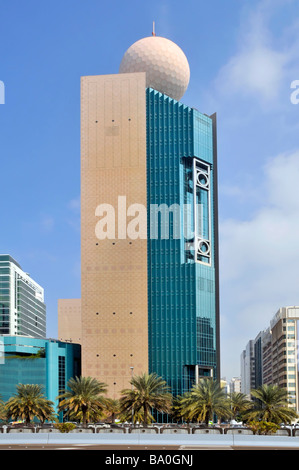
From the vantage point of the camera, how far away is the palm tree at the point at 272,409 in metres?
76.5

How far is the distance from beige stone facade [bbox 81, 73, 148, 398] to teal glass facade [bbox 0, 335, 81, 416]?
8.72m

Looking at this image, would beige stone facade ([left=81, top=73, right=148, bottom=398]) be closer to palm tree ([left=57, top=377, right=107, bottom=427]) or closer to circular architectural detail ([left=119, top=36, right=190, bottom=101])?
circular architectural detail ([left=119, top=36, right=190, bottom=101])

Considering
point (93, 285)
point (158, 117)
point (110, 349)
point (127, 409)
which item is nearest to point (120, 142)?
point (158, 117)

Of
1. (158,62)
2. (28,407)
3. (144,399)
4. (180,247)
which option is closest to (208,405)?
Result: (144,399)

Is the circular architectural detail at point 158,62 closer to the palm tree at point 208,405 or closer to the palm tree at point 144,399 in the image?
the palm tree at point 144,399

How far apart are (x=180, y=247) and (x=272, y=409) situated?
5391 cm

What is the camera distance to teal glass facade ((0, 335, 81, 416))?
128m

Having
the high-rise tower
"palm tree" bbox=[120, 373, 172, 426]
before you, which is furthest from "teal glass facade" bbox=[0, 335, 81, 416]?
"palm tree" bbox=[120, 373, 172, 426]

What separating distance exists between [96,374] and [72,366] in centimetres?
1235

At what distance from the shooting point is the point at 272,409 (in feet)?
254

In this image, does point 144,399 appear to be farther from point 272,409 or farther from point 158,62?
point 158,62

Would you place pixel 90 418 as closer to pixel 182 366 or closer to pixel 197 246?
pixel 182 366

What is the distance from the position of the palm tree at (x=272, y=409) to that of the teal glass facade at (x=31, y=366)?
58.6m

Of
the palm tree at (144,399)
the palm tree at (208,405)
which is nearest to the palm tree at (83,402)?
the palm tree at (144,399)
